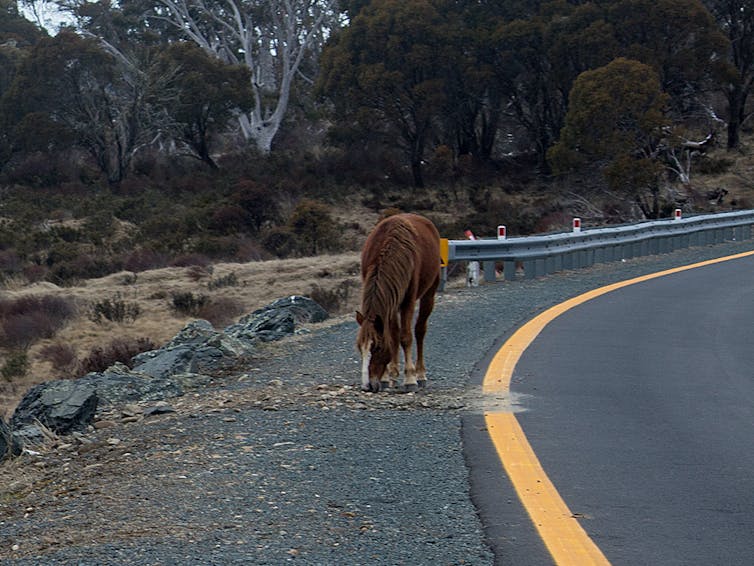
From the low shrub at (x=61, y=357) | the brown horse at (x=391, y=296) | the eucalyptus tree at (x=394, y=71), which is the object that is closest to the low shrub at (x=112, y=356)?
the low shrub at (x=61, y=357)

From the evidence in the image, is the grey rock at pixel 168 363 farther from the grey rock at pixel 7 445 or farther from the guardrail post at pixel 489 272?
the guardrail post at pixel 489 272

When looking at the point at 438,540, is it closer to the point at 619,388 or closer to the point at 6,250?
the point at 619,388

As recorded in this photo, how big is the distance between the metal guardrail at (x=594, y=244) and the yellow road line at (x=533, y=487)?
7311mm

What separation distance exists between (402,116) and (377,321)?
38059 mm

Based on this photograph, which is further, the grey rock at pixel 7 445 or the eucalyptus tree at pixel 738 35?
the eucalyptus tree at pixel 738 35

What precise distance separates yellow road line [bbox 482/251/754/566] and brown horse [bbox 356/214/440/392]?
804 mm

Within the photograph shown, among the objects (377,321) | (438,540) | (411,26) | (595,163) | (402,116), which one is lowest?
(438,540)

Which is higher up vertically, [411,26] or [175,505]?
[411,26]

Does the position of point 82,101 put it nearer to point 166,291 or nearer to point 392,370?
point 166,291

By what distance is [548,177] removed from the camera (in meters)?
45.5

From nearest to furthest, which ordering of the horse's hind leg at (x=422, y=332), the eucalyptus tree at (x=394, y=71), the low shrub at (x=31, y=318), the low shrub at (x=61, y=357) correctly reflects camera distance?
the horse's hind leg at (x=422, y=332) → the low shrub at (x=61, y=357) → the low shrub at (x=31, y=318) → the eucalyptus tree at (x=394, y=71)

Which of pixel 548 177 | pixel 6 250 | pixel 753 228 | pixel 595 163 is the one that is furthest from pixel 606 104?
pixel 6 250

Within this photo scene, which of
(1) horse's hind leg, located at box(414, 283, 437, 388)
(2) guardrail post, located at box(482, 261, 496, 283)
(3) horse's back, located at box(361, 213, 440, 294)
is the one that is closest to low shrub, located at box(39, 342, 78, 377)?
(2) guardrail post, located at box(482, 261, 496, 283)

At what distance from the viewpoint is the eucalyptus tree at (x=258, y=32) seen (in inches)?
2148
